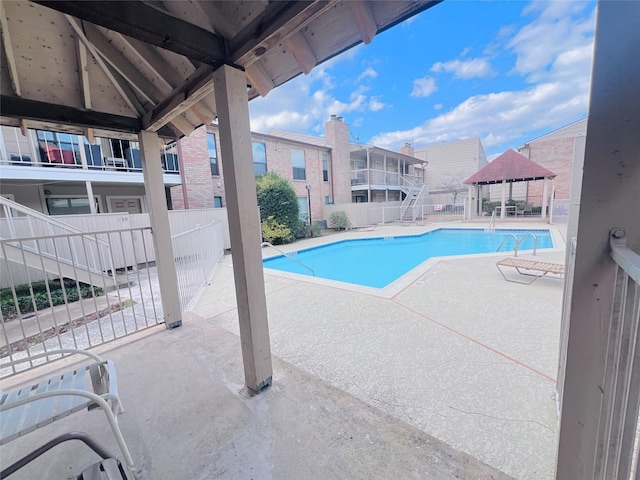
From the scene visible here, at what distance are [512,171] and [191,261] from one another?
1716 cm

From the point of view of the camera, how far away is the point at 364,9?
1442 millimetres

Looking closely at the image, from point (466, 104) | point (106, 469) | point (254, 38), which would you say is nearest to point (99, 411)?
point (106, 469)

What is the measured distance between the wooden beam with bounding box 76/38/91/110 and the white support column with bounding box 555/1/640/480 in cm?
353

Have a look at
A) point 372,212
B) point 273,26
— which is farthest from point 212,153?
point 273,26

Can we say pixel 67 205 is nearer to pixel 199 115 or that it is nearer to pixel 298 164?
pixel 298 164

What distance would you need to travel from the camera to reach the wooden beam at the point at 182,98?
2035 mm

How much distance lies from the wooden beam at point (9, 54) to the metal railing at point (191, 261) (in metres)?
2.13

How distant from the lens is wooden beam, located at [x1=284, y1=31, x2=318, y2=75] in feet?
5.70

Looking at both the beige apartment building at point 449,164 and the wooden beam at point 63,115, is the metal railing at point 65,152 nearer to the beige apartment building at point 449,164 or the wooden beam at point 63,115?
the wooden beam at point 63,115

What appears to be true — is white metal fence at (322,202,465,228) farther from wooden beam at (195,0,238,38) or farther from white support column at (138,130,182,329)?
wooden beam at (195,0,238,38)

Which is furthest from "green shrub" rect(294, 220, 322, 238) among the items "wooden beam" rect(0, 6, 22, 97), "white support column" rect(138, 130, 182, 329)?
"wooden beam" rect(0, 6, 22, 97)

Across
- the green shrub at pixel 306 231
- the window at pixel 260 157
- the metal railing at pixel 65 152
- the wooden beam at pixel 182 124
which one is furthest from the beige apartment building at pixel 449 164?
the wooden beam at pixel 182 124

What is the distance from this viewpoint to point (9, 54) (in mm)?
2113

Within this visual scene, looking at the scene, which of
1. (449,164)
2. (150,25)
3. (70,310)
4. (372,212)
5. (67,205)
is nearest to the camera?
(150,25)
